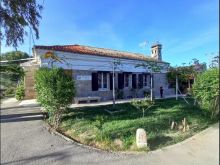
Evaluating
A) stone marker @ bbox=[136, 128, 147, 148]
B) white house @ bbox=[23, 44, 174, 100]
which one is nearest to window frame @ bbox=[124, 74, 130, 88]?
white house @ bbox=[23, 44, 174, 100]

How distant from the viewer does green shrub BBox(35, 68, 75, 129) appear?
972cm

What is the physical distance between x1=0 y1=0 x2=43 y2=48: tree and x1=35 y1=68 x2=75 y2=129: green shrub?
3.68m

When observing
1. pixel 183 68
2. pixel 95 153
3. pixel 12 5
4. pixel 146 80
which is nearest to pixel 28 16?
pixel 12 5

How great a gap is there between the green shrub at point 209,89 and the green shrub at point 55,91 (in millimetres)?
4902


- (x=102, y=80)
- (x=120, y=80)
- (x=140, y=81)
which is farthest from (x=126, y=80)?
(x=102, y=80)

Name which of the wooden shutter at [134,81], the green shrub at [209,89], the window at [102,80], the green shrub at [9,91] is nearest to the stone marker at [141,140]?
the green shrub at [209,89]

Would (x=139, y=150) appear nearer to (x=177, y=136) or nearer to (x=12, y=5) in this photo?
(x=177, y=136)

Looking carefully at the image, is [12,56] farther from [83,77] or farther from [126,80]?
[83,77]

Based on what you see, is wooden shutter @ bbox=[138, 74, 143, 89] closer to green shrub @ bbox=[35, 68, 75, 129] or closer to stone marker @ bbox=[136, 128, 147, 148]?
green shrub @ bbox=[35, 68, 75, 129]

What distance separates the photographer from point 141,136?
22.6ft

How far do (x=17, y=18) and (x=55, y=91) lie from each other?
4.89 metres

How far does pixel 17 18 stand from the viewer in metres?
12.4

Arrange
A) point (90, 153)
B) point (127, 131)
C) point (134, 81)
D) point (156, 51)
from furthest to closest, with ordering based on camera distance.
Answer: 1. point (156, 51)
2. point (134, 81)
3. point (127, 131)
4. point (90, 153)

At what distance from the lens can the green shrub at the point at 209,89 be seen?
930cm
